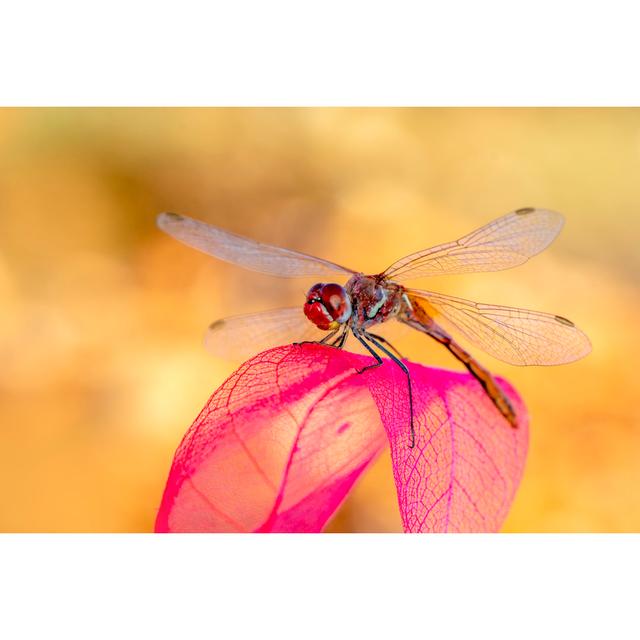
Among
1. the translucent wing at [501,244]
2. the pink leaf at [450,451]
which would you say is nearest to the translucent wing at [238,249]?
the translucent wing at [501,244]

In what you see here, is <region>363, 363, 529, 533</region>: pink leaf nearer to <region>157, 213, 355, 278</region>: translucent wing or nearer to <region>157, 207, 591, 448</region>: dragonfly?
<region>157, 207, 591, 448</region>: dragonfly

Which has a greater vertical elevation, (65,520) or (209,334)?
(209,334)

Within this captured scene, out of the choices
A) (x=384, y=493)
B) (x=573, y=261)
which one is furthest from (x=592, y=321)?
(x=384, y=493)

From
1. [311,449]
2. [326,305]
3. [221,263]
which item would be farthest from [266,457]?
[221,263]

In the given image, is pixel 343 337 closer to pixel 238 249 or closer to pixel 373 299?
pixel 373 299

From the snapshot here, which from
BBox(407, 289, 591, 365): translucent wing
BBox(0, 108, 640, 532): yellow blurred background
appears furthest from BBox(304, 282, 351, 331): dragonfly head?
BBox(0, 108, 640, 532): yellow blurred background

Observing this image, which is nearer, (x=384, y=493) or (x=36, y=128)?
(x=384, y=493)

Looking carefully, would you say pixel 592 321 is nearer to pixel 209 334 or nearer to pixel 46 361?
pixel 209 334
